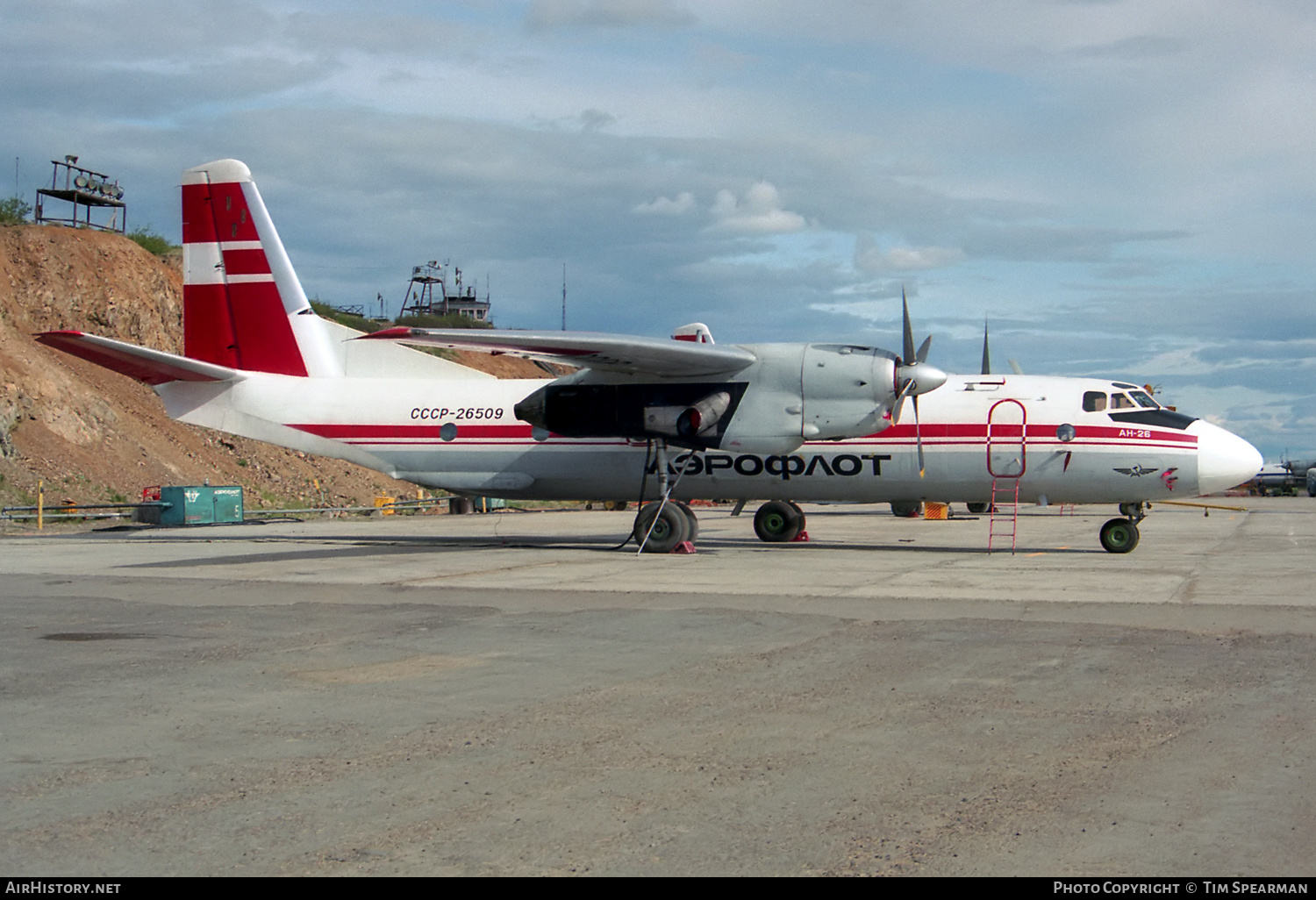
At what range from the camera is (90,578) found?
622 inches

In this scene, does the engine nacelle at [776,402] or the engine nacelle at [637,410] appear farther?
the engine nacelle at [637,410]

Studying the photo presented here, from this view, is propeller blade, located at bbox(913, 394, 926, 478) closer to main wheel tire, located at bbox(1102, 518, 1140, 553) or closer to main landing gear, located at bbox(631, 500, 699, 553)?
main wheel tire, located at bbox(1102, 518, 1140, 553)

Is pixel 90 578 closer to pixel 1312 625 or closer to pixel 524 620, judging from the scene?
pixel 524 620

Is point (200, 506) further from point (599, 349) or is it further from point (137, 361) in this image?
point (599, 349)

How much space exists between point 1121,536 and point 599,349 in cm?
988

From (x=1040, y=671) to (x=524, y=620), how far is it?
5.32m

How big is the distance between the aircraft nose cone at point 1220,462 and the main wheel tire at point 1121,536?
155cm

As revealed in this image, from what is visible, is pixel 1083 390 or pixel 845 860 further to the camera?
pixel 1083 390

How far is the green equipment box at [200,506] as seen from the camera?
32469mm

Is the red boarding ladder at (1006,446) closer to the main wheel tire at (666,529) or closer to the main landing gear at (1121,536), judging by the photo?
the main landing gear at (1121,536)

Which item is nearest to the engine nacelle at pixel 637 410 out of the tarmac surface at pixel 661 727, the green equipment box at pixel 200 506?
the tarmac surface at pixel 661 727

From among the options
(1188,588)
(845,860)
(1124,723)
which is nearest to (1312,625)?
(1188,588)

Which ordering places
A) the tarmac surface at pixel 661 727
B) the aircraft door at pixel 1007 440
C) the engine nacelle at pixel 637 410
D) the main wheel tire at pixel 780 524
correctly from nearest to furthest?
the tarmac surface at pixel 661 727, the engine nacelle at pixel 637 410, the aircraft door at pixel 1007 440, the main wheel tire at pixel 780 524

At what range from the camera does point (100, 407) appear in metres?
43.1
